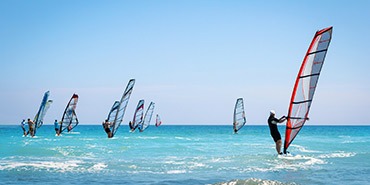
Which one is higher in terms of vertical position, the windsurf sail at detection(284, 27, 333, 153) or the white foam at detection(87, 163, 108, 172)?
the windsurf sail at detection(284, 27, 333, 153)

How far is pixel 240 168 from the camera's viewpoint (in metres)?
10.9

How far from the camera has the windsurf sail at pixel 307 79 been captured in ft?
33.3

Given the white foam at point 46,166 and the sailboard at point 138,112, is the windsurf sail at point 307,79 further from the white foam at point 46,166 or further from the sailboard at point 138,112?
the sailboard at point 138,112

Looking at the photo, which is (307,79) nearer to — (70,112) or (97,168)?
(97,168)

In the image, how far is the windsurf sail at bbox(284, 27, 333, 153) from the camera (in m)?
10.2

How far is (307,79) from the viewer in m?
10.5

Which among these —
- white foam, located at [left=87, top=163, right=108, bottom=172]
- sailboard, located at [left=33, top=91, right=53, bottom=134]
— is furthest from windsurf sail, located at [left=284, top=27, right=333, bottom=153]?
sailboard, located at [left=33, top=91, right=53, bottom=134]

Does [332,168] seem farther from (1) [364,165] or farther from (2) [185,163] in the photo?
(2) [185,163]

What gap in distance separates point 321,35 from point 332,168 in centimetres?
324

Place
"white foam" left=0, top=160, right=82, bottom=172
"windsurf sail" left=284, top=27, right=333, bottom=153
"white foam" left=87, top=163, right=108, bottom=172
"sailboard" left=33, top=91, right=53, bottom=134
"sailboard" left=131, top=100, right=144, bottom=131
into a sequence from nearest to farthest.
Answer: "windsurf sail" left=284, top=27, right=333, bottom=153
"white foam" left=87, top=163, right=108, bottom=172
"white foam" left=0, top=160, right=82, bottom=172
"sailboard" left=33, top=91, right=53, bottom=134
"sailboard" left=131, top=100, right=144, bottom=131

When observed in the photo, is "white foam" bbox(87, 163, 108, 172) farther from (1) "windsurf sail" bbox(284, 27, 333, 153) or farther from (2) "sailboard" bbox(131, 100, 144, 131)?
(2) "sailboard" bbox(131, 100, 144, 131)

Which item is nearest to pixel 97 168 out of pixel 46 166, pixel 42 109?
pixel 46 166

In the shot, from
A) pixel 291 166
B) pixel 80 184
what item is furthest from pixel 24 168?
pixel 291 166

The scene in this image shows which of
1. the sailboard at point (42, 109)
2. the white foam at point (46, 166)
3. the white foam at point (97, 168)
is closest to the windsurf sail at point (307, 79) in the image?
the white foam at point (97, 168)
